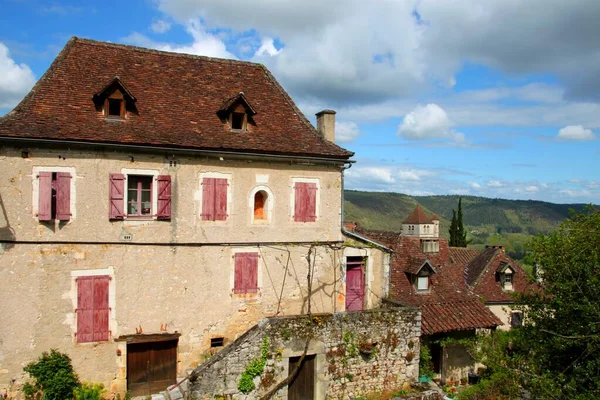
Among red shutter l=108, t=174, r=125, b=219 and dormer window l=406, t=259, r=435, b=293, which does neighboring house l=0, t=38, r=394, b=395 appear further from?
dormer window l=406, t=259, r=435, b=293

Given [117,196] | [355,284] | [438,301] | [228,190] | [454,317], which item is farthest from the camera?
[438,301]

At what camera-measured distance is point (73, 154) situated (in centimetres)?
1415

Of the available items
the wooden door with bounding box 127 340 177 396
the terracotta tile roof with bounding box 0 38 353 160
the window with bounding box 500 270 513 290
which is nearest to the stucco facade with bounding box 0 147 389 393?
the wooden door with bounding box 127 340 177 396

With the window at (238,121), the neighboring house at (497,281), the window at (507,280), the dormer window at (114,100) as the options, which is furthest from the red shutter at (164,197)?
the window at (507,280)

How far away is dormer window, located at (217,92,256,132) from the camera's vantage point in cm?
1661

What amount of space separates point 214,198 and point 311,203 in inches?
140

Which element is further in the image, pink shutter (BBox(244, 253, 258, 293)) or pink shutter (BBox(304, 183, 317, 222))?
pink shutter (BBox(304, 183, 317, 222))

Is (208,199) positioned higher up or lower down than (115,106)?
lower down

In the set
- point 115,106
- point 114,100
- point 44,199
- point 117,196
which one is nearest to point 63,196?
point 44,199

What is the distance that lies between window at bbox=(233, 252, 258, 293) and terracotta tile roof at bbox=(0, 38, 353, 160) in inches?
143

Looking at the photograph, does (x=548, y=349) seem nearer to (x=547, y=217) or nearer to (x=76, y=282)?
(x=76, y=282)

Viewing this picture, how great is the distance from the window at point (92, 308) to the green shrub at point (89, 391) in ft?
4.30

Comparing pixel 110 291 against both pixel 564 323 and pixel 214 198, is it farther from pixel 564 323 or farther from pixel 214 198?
pixel 564 323

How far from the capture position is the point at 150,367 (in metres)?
15.2
